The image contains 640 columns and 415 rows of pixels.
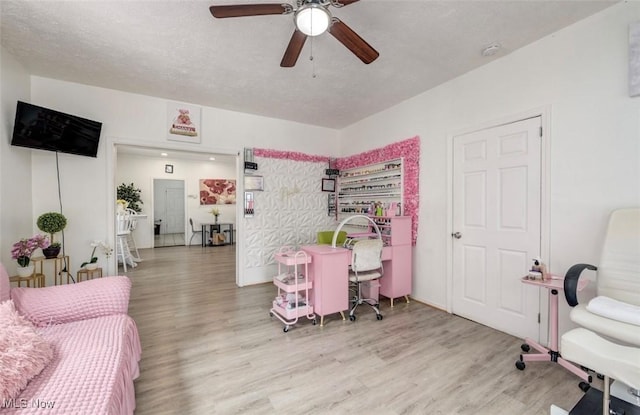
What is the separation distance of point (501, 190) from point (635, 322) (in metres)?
1.48

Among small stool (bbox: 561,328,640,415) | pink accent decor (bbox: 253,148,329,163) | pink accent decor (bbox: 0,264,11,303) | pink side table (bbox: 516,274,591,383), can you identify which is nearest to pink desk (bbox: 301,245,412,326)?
pink side table (bbox: 516,274,591,383)

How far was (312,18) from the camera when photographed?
5.32 feet

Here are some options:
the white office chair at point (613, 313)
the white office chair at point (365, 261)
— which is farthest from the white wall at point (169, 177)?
the white office chair at point (613, 313)

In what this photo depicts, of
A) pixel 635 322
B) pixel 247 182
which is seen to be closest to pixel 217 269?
pixel 247 182

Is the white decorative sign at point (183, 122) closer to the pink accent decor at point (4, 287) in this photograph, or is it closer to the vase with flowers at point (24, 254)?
the vase with flowers at point (24, 254)

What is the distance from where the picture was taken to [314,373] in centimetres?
203

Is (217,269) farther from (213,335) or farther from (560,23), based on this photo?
(560,23)

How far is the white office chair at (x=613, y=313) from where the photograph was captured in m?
1.23

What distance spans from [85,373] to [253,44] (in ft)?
8.53

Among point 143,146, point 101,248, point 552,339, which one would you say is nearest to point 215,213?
point 143,146

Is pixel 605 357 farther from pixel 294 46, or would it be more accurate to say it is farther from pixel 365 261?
pixel 294 46

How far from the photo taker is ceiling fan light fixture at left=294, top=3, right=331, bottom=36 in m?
1.58

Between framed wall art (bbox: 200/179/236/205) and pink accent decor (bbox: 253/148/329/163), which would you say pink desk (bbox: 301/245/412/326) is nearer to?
pink accent decor (bbox: 253/148/329/163)

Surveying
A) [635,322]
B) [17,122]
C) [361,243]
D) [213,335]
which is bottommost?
[213,335]
